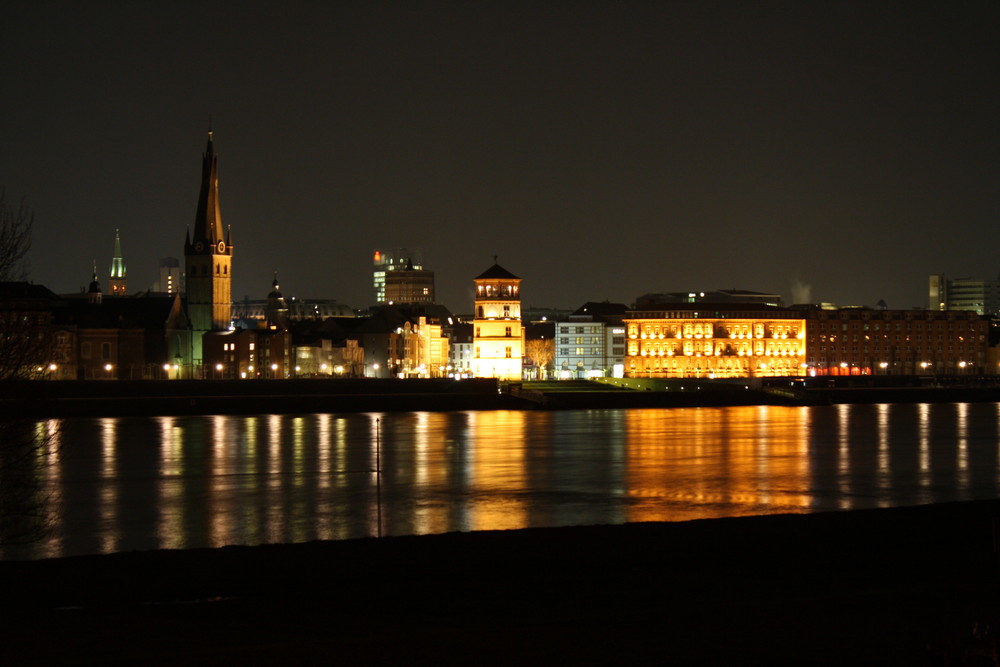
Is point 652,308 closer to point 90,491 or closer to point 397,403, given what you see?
point 397,403

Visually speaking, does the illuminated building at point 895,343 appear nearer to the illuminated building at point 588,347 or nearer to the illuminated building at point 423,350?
the illuminated building at point 588,347

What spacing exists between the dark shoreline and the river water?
7.24 metres

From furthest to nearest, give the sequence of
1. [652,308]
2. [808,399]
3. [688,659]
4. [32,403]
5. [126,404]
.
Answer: [652,308], [808,399], [126,404], [32,403], [688,659]

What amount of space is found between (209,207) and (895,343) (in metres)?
77.1

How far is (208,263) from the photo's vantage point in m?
99.0

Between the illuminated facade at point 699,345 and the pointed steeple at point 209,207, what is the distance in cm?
4464

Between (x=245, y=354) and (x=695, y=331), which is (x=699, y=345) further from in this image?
(x=245, y=354)

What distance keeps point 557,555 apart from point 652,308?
11324 cm

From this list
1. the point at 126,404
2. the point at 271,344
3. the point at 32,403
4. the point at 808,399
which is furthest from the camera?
the point at 271,344

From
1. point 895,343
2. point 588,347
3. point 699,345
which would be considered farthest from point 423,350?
point 895,343

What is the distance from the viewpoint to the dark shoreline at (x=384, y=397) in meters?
68.6

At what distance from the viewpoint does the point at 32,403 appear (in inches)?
623

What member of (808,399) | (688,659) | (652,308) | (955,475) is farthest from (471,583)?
(652,308)

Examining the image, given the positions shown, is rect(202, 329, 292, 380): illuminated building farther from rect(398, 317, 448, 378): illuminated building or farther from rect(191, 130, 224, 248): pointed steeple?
rect(398, 317, 448, 378): illuminated building
